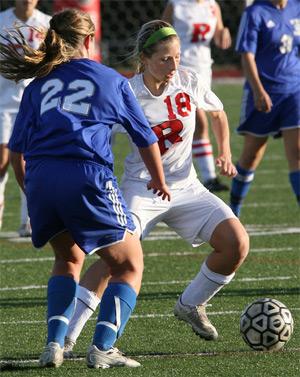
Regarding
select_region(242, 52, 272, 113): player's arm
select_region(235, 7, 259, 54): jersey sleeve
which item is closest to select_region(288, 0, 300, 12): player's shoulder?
select_region(235, 7, 259, 54): jersey sleeve

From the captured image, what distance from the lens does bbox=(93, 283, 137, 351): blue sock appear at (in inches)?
199

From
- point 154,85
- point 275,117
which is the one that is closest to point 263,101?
point 275,117

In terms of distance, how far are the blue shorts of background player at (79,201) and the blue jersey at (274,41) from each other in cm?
437

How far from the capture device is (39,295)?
23.5 feet

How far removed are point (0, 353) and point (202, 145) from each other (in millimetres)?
6161

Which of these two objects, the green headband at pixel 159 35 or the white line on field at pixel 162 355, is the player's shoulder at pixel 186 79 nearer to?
the green headband at pixel 159 35

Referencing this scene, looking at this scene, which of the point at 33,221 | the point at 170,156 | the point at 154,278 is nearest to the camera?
the point at 33,221

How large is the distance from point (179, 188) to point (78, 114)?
1120mm

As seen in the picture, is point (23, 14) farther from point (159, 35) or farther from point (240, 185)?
point (159, 35)

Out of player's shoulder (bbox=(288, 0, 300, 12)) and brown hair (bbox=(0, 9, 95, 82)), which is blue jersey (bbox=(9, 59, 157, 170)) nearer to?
brown hair (bbox=(0, 9, 95, 82))

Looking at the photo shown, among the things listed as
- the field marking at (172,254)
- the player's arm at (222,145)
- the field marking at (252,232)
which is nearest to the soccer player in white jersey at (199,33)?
the field marking at (252,232)

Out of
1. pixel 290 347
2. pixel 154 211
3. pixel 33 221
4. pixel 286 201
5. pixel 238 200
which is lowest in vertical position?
pixel 286 201

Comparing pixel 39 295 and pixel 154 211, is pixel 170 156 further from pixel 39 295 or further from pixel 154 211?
pixel 39 295

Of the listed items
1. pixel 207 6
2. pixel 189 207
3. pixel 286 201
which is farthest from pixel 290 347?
pixel 207 6
